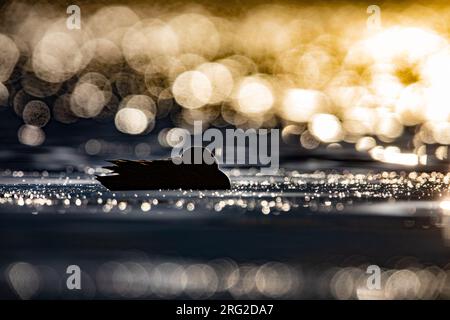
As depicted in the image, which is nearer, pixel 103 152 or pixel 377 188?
pixel 377 188

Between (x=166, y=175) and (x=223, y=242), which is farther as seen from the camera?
(x=166, y=175)

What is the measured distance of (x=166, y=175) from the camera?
34.0 m

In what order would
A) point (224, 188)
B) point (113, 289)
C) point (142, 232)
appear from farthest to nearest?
point (224, 188), point (142, 232), point (113, 289)

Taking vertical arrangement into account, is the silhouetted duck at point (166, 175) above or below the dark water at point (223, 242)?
above

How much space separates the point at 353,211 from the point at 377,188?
8520mm

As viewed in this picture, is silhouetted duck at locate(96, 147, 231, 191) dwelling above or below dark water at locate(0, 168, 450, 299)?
above

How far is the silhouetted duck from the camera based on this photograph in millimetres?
33406

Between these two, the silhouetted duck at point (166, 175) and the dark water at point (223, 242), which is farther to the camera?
the silhouetted duck at point (166, 175)

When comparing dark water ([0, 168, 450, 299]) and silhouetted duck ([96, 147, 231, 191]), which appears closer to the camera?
dark water ([0, 168, 450, 299])

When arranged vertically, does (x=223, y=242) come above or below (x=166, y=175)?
below

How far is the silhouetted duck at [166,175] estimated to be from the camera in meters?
33.4

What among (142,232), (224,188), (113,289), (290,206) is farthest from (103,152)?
(113,289)

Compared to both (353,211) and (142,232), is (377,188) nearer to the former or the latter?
(353,211)

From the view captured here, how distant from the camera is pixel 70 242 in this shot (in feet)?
66.4
